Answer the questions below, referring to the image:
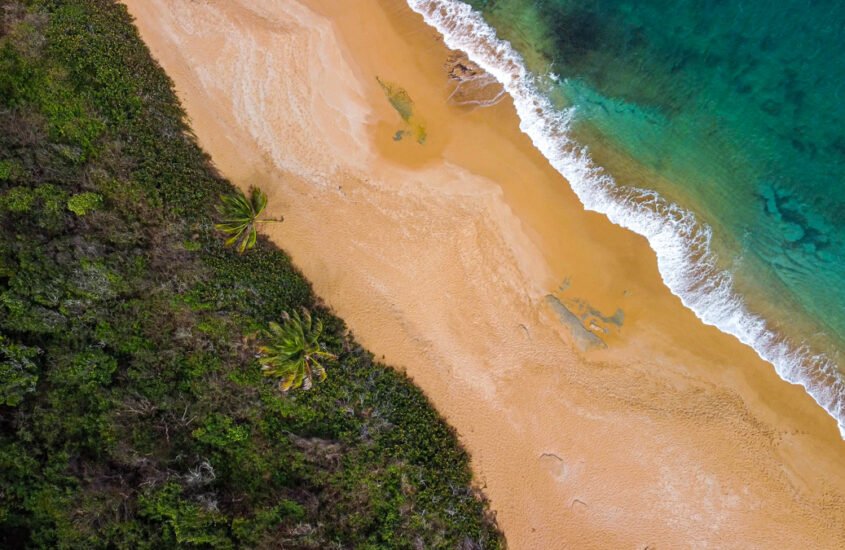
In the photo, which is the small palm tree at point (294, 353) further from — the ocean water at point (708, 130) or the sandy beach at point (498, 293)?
the ocean water at point (708, 130)

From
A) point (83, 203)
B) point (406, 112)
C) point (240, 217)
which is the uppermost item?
point (406, 112)

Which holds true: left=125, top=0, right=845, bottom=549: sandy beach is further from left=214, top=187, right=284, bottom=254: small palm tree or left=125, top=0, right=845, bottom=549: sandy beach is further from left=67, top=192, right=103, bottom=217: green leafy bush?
left=67, top=192, right=103, bottom=217: green leafy bush

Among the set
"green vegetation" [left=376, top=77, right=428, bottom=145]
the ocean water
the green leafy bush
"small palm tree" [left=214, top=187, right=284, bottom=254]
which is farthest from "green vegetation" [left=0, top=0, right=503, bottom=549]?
the ocean water

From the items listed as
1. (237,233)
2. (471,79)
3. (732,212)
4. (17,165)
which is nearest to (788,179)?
(732,212)

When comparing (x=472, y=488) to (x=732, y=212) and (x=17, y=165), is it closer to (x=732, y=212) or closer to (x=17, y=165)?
(x=732, y=212)

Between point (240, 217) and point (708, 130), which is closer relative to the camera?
point (240, 217)

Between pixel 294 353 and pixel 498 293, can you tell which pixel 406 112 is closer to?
pixel 498 293

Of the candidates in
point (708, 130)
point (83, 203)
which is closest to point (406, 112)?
point (708, 130)
